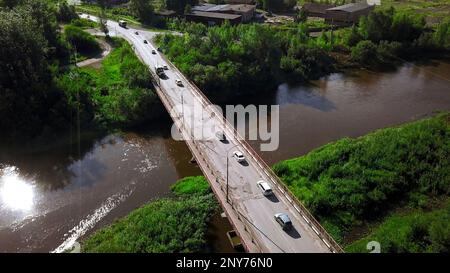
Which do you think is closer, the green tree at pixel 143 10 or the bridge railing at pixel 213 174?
the bridge railing at pixel 213 174

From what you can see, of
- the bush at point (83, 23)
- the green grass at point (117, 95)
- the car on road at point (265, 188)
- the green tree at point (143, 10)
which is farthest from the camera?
the green tree at point (143, 10)

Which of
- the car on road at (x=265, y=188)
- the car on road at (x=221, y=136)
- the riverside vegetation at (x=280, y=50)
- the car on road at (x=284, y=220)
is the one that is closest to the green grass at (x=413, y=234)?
the car on road at (x=284, y=220)

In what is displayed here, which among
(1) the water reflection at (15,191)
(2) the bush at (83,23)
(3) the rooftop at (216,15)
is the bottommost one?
(1) the water reflection at (15,191)

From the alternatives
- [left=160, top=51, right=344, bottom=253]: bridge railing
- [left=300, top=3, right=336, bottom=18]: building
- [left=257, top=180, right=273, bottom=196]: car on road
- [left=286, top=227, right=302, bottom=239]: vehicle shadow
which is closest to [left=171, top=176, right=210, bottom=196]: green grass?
[left=160, top=51, right=344, bottom=253]: bridge railing

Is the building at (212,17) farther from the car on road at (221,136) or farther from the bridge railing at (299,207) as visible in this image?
the car on road at (221,136)

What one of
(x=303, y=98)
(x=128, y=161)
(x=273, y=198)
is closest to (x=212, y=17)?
(x=303, y=98)

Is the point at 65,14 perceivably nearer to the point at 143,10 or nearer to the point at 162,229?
the point at 143,10

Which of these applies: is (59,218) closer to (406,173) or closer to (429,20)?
(406,173)
